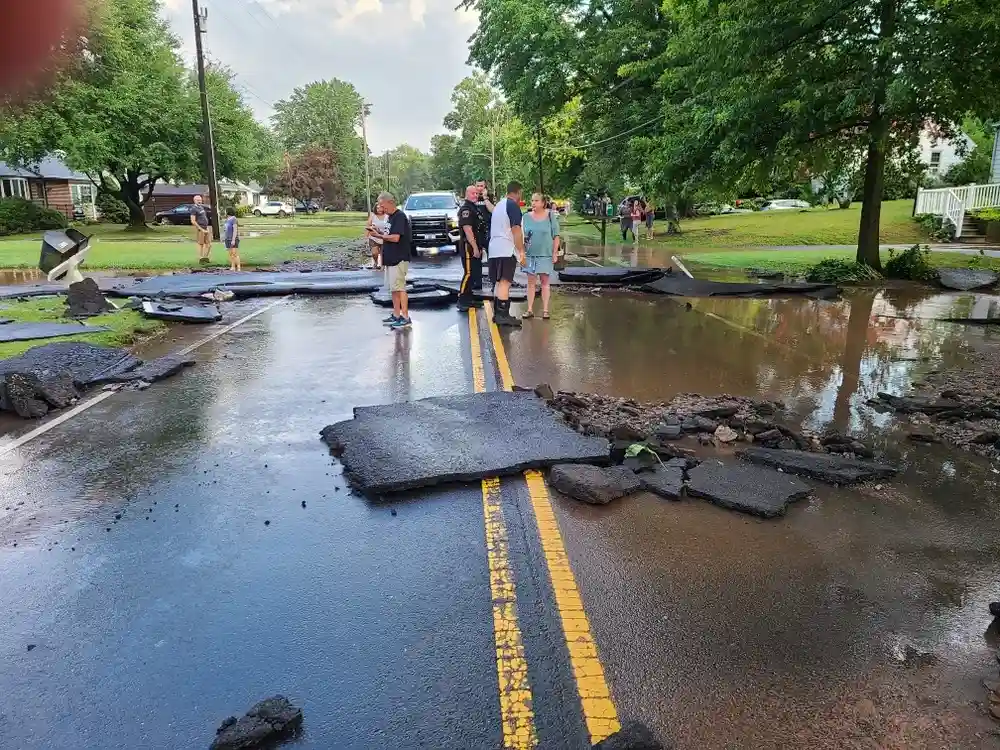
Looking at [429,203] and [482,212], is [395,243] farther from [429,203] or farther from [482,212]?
[429,203]

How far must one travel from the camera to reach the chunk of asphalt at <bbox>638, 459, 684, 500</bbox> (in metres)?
5.07

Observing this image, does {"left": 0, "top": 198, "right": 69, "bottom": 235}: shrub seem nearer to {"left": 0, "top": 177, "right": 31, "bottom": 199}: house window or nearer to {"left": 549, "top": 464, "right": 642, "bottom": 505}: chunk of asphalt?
A: {"left": 0, "top": 177, "right": 31, "bottom": 199}: house window

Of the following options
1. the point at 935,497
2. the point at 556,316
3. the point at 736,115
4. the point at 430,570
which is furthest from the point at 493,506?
the point at 736,115

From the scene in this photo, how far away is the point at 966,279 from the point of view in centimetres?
1695

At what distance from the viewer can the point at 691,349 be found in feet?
32.7

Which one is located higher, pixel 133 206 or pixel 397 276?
pixel 133 206

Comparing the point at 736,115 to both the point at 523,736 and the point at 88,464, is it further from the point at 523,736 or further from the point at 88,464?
the point at 523,736

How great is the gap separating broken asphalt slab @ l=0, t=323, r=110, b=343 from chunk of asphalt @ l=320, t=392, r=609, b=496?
20.7ft

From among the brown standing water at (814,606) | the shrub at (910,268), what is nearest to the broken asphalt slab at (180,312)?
the brown standing water at (814,606)

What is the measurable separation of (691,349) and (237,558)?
7.11m

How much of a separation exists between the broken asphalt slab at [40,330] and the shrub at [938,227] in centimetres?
3003

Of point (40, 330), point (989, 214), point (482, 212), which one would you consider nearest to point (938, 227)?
point (989, 214)

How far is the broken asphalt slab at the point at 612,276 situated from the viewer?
17219 mm

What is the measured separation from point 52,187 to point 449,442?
6154 cm
